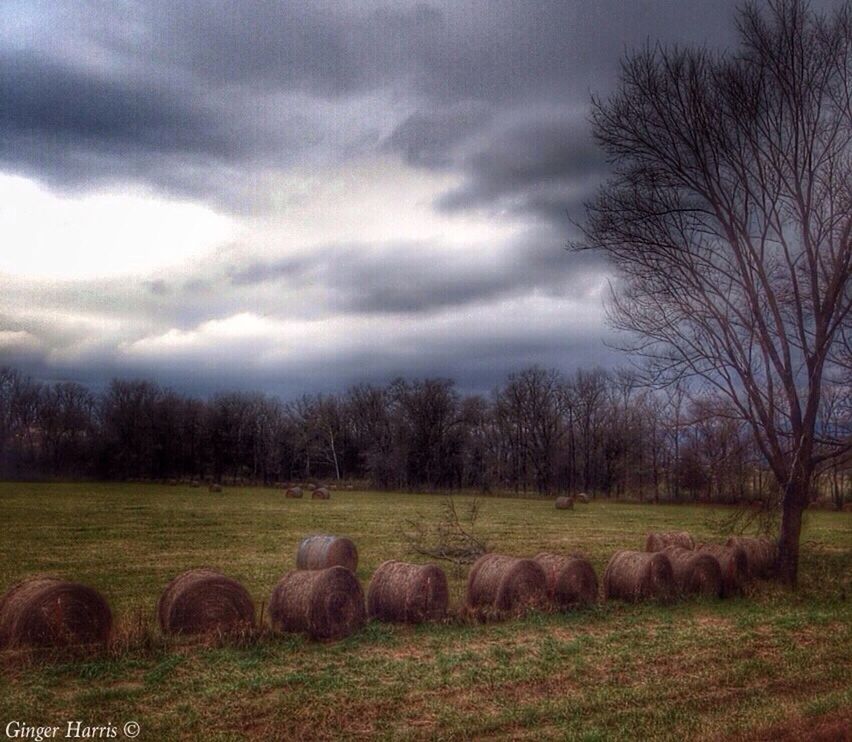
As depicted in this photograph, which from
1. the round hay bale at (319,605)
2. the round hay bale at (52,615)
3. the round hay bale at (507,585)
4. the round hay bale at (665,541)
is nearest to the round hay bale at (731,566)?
the round hay bale at (665,541)

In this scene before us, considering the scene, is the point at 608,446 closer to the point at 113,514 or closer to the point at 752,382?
the point at 113,514

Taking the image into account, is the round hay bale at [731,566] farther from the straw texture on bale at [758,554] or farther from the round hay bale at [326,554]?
the round hay bale at [326,554]

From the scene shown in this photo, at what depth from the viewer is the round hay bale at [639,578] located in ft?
48.3

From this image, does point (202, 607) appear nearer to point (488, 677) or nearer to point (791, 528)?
point (488, 677)

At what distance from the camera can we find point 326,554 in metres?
19.0

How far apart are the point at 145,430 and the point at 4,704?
85973 mm

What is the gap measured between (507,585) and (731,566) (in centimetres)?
557

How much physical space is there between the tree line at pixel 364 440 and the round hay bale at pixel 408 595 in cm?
6407

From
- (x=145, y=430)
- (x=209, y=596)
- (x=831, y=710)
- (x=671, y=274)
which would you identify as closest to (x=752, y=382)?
(x=671, y=274)

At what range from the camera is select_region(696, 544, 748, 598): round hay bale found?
16.0 meters

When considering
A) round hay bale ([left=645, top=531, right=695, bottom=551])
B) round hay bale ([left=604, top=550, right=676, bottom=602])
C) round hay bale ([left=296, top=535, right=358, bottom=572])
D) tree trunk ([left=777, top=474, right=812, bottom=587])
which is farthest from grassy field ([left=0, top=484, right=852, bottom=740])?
round hay bale ([left=645, top=531, right=695, bottom=551])

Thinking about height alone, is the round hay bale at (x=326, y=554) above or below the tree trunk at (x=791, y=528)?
below

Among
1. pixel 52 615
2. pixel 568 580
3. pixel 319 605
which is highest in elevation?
pixel 52 615

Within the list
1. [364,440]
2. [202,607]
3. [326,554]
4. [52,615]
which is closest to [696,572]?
[326,554]
